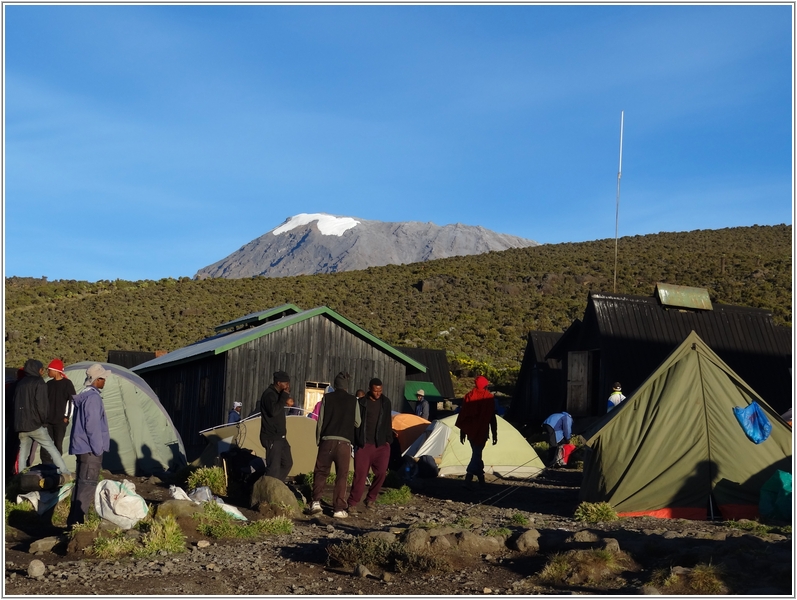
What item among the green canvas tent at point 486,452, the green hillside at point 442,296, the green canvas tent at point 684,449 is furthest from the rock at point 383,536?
the green hillside at point 442,296

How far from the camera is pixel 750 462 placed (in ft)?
36.3

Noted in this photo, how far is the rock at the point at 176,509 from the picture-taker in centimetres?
948

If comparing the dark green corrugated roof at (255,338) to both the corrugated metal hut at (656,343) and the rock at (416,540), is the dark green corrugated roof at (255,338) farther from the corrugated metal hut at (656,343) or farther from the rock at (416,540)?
the rock at (416,540)

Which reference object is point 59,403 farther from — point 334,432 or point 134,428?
point 334,432

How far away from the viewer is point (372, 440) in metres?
11.6

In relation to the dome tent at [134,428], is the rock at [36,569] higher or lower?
lower

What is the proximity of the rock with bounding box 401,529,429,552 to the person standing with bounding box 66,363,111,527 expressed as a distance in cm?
363

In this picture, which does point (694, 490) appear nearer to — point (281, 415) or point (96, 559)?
point (281, 415)

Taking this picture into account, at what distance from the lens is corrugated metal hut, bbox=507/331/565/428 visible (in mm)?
28656

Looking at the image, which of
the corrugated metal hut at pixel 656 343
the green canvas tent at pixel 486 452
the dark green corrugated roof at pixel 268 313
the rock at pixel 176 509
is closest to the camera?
the rock at pixel 176 509

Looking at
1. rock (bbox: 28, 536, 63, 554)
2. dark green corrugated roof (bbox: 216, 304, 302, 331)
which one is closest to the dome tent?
rock (bbox: 28, 536, 63, 554)

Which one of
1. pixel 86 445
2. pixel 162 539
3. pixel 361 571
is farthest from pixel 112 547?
pixel 361 571

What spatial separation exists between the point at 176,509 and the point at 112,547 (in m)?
1.34

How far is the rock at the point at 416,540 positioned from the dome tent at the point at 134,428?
8895 mm
